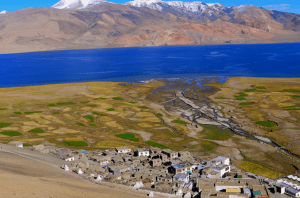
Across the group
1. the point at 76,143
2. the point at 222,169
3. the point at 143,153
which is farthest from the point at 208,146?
the point at 76,143

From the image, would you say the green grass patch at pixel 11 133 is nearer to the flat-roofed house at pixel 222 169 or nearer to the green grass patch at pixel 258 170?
the flat-roofed house at pixel 222 169

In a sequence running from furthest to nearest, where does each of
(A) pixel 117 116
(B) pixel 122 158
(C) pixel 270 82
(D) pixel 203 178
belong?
1. (C) pixel 270 82
2. (A) pixel 117 116
3. (B) pixel 122 158
4. (D) pixel 203 178

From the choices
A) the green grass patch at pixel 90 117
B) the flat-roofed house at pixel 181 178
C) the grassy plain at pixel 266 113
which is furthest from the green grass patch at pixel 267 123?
the green grass patch at pixel 90 117

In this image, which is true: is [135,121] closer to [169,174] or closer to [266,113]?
[266,113]

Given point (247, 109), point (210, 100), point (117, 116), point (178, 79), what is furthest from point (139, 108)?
point (178, 79)

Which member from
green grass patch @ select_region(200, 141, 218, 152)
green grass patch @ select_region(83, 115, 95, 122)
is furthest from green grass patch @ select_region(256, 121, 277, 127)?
green grass patch @ select_region(83, 115, 95, 122)

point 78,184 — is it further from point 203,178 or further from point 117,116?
point 117,116

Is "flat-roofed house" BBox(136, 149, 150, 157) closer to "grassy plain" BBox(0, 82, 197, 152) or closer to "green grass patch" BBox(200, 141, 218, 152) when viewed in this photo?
"grassy plain" BBox(0, 82, 197, 152)

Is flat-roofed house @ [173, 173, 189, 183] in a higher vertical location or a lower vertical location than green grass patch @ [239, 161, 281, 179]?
higher
